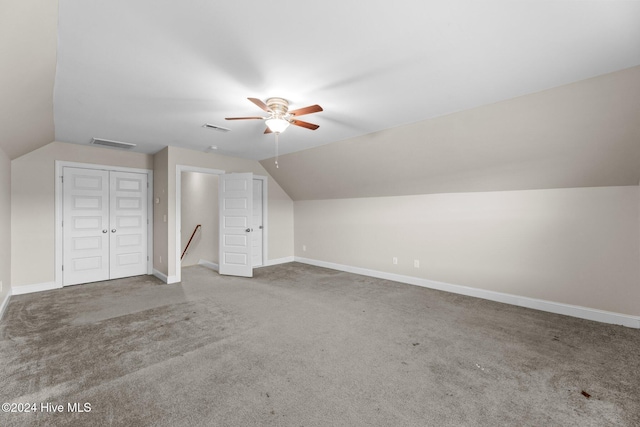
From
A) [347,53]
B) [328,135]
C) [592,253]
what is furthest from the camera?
[328,135]

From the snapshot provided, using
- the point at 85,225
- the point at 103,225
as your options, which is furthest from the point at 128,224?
the point at 85,225

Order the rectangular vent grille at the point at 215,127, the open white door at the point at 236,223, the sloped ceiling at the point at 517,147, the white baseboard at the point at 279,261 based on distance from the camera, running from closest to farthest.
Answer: the sloped ceiling at the point at 517,147 → the rectangular vent grille at the point at 215,127 → the open white door at the point at 236,223 → the white baseboard at the point at 279,261

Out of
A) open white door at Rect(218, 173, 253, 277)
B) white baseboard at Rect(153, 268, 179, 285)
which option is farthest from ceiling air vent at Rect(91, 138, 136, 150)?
white baseboard at Rect(153, 268, 179, 285)

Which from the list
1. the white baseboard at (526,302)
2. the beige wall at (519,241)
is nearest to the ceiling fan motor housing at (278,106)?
the beige wall at (519,241)

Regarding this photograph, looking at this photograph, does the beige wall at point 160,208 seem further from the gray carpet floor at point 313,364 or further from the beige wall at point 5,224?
the beige wall at point 5,224

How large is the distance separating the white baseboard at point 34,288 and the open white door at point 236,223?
8.55 feet

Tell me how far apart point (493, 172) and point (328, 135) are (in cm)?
237

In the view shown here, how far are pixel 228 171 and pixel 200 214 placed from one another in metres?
1.99

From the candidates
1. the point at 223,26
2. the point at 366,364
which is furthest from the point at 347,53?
the point at 366,364

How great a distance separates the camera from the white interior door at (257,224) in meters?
6.54

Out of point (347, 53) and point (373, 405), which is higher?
point (347, 53)

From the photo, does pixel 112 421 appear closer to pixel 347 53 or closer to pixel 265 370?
pixel 265 370

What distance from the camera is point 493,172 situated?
150 inches

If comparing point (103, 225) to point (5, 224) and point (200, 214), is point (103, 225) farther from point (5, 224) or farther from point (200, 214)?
point (200, 214)
